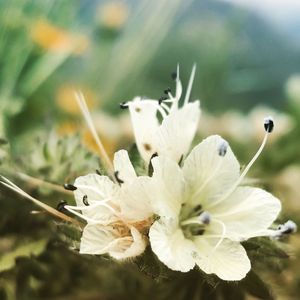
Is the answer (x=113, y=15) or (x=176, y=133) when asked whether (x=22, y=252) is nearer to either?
(x=176, y=133)

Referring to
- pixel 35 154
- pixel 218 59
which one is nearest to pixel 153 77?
pixel 218 59

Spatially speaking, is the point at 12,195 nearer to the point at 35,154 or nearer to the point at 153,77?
the point at 35,154

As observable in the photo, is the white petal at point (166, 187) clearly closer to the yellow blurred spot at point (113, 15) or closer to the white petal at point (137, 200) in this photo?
the white petal at point (137, 200)

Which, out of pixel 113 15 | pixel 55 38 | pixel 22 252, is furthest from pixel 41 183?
pixel 113 15

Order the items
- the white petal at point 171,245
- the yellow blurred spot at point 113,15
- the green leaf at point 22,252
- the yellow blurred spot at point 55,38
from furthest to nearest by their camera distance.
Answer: the yellow blurred spot at point 113,15 < the yellow blurred spot at point 55,38 < the green leaf at point 22,252 < the white petal at point 171,245

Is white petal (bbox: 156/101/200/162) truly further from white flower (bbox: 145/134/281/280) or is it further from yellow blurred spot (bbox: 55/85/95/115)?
yellow blurred spot (bbox: 55/85/95/115)

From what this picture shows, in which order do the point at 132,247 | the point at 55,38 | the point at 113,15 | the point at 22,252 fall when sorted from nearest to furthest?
the point at 132,247 < the point at 22,252 < the point at 55,38 < the point at 113,15

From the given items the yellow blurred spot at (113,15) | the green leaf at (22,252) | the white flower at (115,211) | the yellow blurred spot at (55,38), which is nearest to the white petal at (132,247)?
the white flower at (115,211)
